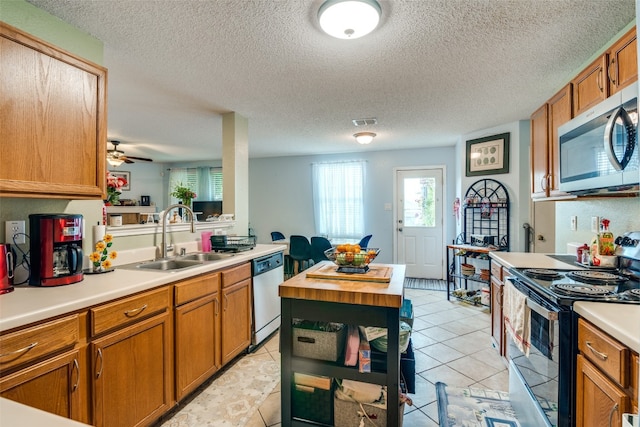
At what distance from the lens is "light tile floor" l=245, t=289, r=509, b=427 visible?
6.14ft

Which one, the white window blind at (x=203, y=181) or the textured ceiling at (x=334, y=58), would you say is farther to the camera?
the white window blind at (x=203, y=181)

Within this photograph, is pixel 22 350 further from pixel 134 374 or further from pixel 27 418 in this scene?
pixel 27 418

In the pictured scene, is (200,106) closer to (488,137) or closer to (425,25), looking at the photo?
(425,25)

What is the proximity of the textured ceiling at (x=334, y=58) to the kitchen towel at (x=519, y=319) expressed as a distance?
5.21ft

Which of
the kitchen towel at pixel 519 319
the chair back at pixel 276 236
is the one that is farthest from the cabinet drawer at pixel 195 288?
the chair back at pixel 276 236

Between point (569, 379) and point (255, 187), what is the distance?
5.89 m

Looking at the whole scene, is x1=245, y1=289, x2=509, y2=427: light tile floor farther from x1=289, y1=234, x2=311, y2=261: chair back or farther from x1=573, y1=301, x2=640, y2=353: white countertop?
x1=289, y1=234, x2=311, y2=261: chair back

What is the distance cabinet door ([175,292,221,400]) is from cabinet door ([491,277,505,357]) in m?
2.15

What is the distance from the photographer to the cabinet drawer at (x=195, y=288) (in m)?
1.80

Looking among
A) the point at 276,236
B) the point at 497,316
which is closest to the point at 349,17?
the point at 497,316

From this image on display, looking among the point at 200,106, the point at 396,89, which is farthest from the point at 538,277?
the point at 200,106

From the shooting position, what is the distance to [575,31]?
1850 mm

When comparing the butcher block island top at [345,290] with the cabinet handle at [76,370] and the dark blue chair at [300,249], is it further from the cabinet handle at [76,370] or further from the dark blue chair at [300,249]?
the dark blue chair at [300,249]

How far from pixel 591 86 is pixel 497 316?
5.66 feet
